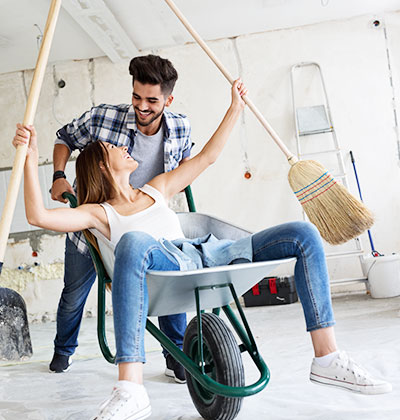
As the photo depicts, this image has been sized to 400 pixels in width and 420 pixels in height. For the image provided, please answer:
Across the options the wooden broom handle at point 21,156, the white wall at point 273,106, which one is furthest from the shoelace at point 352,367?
the white wall at point 273,106

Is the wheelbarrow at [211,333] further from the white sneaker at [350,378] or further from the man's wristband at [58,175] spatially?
the man's wristband at [58,175]

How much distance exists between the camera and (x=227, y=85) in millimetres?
4887

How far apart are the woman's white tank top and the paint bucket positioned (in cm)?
267

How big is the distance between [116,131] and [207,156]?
481mm

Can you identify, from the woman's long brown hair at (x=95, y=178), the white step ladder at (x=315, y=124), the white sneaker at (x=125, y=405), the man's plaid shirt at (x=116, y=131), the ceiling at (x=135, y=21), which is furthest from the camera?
the white step ladder at (x=315, y=124)

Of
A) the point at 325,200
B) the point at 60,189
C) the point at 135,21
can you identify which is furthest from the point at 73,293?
the point at 135,21

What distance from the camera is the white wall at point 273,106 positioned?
183 inches

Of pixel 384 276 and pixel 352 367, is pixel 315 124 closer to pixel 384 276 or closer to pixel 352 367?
pixel 384 276

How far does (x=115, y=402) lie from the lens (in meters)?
1.32

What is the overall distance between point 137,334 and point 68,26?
358 cm

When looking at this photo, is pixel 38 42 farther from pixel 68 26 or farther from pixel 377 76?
pixel 377 76

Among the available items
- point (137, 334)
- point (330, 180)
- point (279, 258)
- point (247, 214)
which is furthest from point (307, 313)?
point (247, 214)

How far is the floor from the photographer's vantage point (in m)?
1.63

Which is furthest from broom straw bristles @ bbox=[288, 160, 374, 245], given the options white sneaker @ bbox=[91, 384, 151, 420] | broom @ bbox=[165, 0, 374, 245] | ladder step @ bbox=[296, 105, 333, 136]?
ladder step @ bbox=[296, 105, 333, 136]
